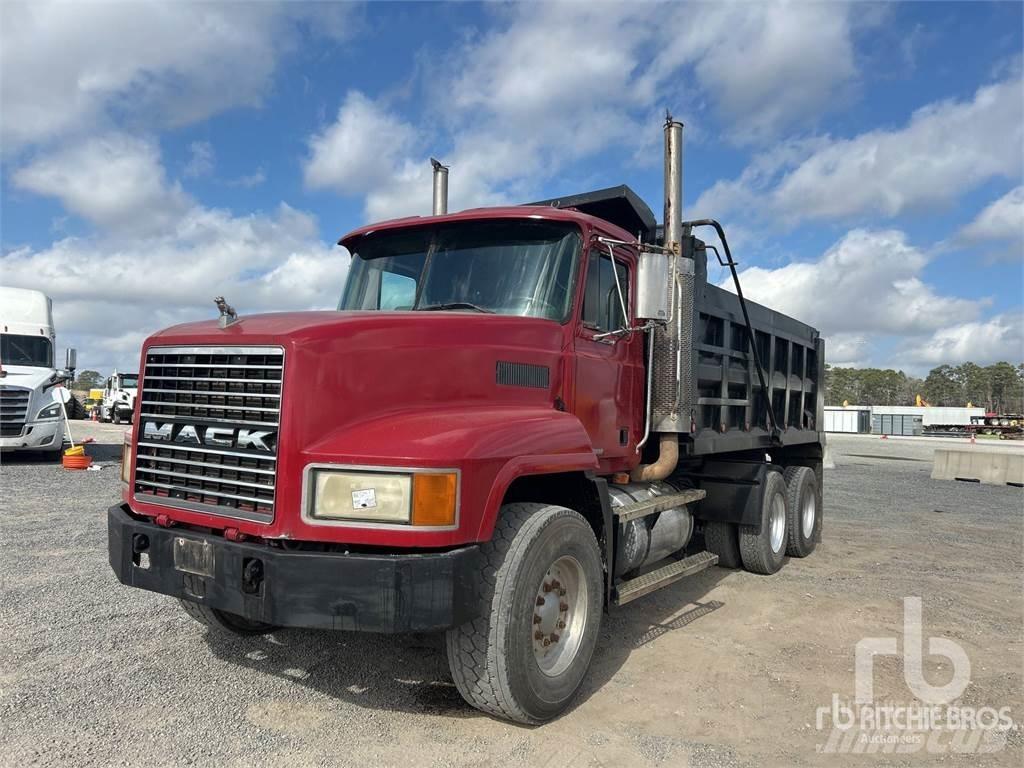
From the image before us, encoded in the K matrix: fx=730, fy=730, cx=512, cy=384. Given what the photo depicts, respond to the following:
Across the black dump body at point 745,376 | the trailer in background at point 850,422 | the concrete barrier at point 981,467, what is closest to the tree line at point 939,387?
the trailer in background at point 850,422

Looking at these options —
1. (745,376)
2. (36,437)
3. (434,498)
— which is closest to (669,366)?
(745,376)

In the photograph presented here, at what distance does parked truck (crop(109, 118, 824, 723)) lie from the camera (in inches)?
126

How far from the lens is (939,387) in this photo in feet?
348

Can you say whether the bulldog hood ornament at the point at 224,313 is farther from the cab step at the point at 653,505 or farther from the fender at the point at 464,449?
the cab step at the point at 653,505

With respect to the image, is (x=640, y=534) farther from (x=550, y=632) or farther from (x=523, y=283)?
(x=523, y=283)

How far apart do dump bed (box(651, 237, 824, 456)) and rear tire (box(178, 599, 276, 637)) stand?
311 centimetres

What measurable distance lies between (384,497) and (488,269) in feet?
6.44

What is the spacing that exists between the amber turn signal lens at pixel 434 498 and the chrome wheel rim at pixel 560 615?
82 centimetres

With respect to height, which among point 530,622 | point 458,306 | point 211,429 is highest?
point 458,306

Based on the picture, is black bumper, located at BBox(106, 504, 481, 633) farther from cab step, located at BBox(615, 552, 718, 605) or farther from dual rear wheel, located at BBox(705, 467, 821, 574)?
dual rear wheel, located at BBox(705, 467, 821, 574)

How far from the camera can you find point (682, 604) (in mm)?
6098

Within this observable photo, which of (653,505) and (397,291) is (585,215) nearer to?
(397,291)

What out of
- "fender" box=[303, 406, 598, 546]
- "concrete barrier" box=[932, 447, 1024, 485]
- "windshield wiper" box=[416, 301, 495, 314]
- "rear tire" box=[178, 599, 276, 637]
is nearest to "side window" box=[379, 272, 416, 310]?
"windshield wiper" box=[416, 301, 495, 314]

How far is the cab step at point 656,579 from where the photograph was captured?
4.59 m
